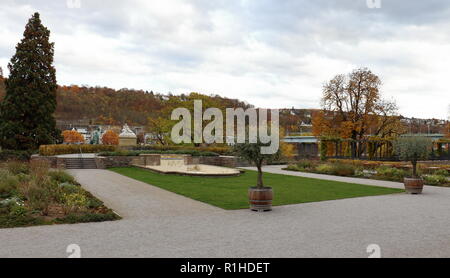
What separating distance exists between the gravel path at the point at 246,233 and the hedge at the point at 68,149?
1749 cm

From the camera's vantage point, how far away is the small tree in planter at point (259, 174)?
10.0 metres

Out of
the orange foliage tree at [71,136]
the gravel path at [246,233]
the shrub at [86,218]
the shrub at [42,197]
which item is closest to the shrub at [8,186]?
the shrub at [42,197]

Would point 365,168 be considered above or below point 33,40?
below

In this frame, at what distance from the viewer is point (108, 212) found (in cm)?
915

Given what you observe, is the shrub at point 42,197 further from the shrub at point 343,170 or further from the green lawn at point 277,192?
the shrub at point 343,170

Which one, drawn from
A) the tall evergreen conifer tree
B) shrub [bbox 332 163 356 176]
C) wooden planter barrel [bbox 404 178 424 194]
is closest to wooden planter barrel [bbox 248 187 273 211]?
wooden planter barrel [bbox 404 178 424 194]

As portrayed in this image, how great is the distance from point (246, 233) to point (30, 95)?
27.4 m

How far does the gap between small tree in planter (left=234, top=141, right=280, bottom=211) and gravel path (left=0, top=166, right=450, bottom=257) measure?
293 millimetres

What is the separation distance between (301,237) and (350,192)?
8189mm

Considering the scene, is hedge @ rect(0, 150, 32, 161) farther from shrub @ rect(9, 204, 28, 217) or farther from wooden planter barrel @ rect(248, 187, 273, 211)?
wooden planter barrel @ rect(248, 187, 273, 211)

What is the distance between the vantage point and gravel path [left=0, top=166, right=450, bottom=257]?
615 centimetres

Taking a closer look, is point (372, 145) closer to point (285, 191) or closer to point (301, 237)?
point (285, 191)

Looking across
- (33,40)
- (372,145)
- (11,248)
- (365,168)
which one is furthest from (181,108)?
(11,248)

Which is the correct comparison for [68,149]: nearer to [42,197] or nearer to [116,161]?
[116,161]
